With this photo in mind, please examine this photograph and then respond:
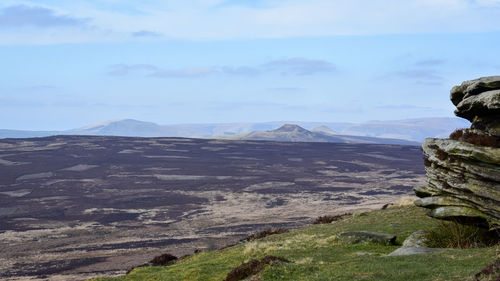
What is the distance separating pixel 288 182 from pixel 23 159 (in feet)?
262

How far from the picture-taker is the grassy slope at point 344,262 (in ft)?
51.3

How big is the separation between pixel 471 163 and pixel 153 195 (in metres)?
77.9

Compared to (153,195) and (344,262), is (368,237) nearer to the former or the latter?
(344,262)

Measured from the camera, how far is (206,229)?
6247cm

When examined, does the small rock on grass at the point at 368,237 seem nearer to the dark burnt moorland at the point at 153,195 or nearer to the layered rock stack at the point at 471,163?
the layered rock stack at the point at 471,163

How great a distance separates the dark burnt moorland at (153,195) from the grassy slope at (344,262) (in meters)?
19.0

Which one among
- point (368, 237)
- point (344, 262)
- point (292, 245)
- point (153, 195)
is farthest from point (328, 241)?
point (153, 195)

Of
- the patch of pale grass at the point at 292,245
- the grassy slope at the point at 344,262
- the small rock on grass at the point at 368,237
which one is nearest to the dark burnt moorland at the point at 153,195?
the patch of pale grass at the point at 292,245

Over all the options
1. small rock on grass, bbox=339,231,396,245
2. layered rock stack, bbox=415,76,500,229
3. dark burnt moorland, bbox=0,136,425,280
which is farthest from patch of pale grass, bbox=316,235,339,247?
dark burnt moorland, bbox=0,136,425,280

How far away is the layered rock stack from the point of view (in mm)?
20781

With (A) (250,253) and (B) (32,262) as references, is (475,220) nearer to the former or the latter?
(A) (250,253)

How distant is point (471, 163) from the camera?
71.1 ft

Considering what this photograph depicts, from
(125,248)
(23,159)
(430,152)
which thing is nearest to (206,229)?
(125,248)

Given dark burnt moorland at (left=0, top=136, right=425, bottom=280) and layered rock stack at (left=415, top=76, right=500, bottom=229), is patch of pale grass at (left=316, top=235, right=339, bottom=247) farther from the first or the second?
dark burnt moorland at (left=0, top=136, right=425, bottom=280)
